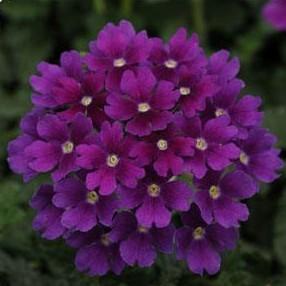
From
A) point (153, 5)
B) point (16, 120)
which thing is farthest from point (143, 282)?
point (153, 5)

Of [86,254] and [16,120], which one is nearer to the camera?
[86,254]

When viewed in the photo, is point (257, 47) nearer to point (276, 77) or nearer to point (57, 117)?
point (276, 77)

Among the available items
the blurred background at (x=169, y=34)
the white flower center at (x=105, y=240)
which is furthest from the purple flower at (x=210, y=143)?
the blurred background at (x=169, y=34)

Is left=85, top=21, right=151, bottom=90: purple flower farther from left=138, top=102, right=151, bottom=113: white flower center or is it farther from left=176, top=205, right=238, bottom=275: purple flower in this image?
left=176, top=205, right=238, bottom=275: purple flower

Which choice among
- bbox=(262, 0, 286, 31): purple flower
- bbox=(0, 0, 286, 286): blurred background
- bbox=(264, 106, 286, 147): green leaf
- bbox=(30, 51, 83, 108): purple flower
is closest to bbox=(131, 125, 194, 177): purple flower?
bbox=(30, 51, 83, 108): purple flower

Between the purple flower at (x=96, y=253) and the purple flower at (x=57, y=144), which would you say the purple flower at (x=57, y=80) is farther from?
the purple flower at (x=96, y=253)

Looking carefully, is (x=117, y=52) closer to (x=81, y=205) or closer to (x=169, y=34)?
(x=81, y=205)

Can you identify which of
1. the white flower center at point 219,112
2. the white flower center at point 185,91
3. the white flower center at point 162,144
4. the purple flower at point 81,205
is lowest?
the purple flower at point 81,205
